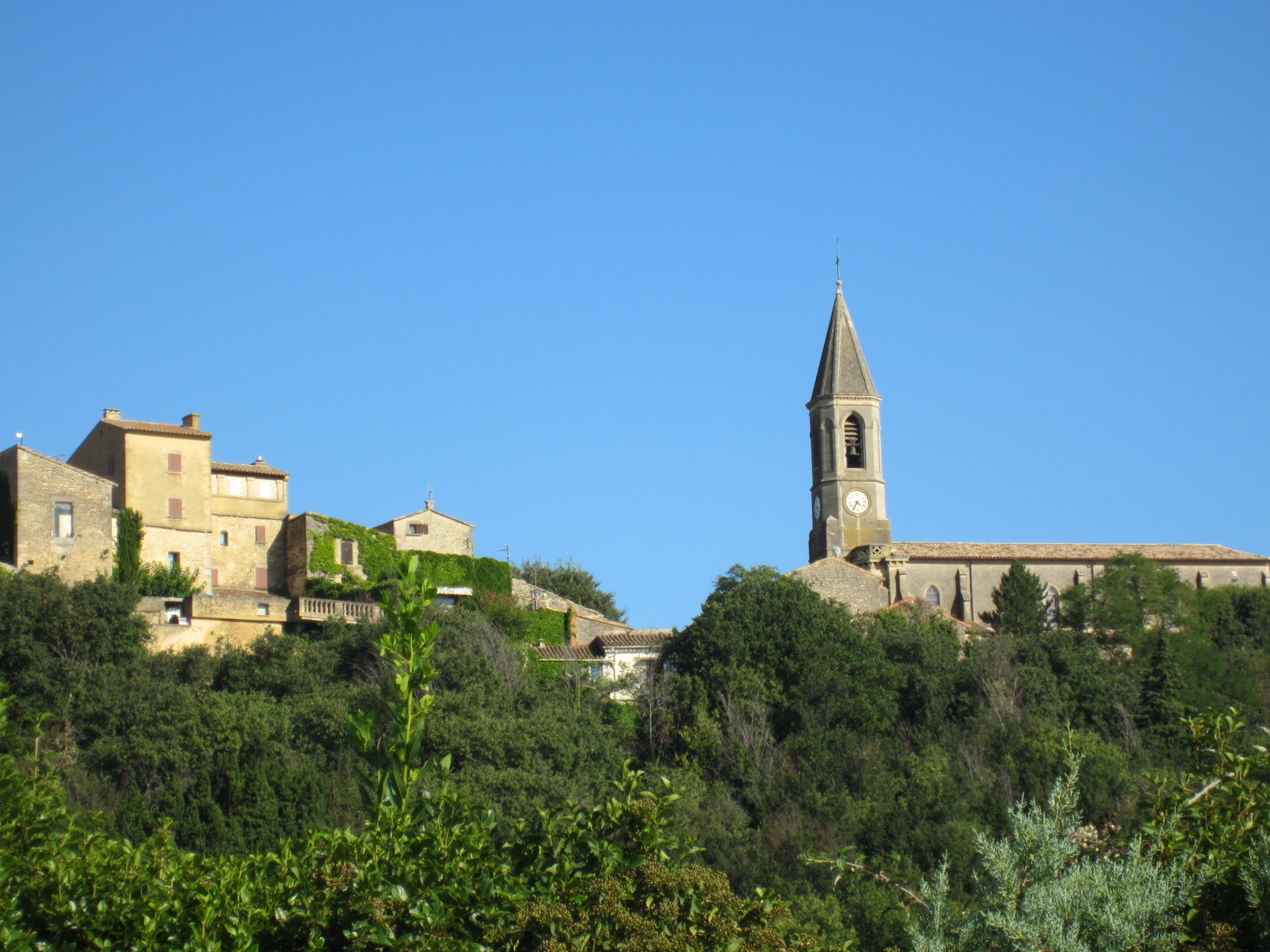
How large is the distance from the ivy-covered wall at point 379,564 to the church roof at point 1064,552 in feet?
53.6

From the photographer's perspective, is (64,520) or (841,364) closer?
(64,520)

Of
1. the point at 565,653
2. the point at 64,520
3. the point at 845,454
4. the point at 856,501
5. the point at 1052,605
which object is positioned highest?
the point at 845,454

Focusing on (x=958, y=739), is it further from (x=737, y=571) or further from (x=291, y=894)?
(x=291, y=894)

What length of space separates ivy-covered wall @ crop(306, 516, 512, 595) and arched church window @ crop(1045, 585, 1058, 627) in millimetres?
20303

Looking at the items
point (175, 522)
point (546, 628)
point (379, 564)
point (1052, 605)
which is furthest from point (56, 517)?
point (1052, 605)

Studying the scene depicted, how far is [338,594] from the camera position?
47.2 m

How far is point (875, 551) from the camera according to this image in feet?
190

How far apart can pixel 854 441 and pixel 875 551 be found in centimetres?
892

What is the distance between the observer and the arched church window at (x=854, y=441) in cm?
6538

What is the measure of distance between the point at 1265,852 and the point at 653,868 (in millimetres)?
4239

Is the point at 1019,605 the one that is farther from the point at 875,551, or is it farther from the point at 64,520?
the point at 64,520

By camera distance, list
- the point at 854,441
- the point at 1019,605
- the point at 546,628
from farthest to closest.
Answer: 1. the point at 854,441
2. the point at 1019,605
3. the point at 546,628

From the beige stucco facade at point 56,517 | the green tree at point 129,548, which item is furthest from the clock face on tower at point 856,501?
the beige stucco facade at point 56,517

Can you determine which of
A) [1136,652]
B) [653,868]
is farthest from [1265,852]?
[1136,652]
